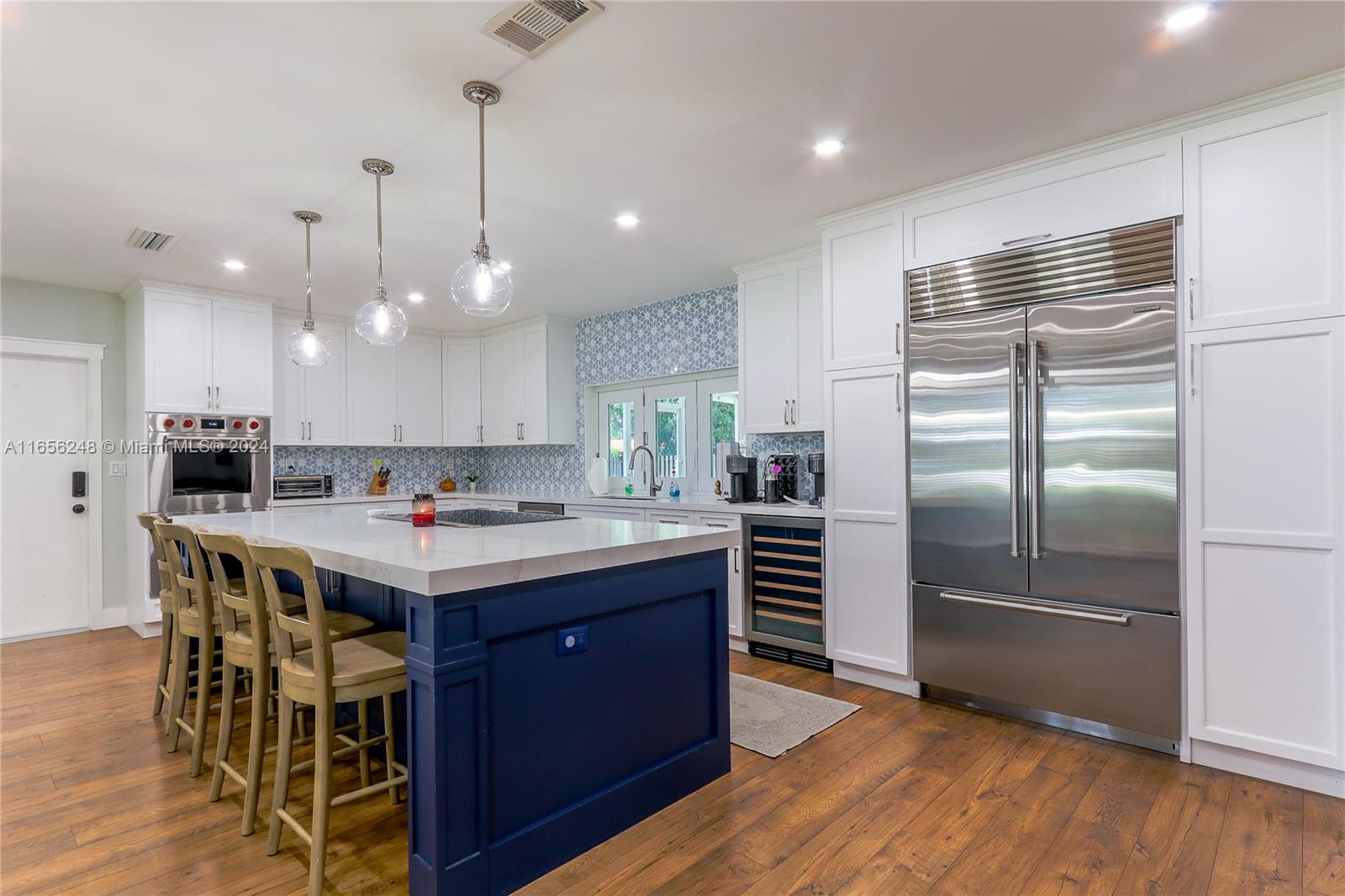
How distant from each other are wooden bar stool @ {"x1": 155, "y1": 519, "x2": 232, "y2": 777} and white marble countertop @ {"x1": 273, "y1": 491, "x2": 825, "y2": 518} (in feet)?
8.37

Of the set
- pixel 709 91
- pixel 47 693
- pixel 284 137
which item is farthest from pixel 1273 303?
pixel 47 693

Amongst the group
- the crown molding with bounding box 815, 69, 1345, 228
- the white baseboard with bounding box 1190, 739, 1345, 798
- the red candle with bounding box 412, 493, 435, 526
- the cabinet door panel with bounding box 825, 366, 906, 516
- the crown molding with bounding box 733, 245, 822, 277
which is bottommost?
the white baseboard with bounding box 1190, 739, 1345, 798

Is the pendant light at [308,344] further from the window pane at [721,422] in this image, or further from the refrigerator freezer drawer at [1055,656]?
the refrigerator freezer drawer at [1055,656]

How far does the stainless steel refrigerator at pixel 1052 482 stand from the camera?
2.76m

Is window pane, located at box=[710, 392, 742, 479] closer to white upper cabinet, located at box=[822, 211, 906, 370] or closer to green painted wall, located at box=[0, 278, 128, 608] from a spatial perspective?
white upper cabinet, located at box=[822, 211, 906, 370]

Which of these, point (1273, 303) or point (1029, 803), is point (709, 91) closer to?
point (1273, 303)

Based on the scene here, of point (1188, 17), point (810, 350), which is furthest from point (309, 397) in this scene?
point (1188, 17)

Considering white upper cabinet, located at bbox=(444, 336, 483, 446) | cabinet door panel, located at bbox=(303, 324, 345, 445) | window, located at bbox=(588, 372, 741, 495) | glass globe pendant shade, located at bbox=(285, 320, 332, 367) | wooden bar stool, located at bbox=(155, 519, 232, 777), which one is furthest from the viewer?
Result: white upper cabinet, located at bbox=(444, 336, 483, 446)

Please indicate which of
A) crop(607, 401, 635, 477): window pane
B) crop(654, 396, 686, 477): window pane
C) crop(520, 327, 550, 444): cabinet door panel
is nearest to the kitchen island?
crop(654, 396, 686, 477): window pane

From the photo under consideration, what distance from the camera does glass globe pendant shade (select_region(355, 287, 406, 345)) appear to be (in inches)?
119

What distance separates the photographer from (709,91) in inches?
97.0

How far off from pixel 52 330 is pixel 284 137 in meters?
3.67

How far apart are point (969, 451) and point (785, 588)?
1.38 meters

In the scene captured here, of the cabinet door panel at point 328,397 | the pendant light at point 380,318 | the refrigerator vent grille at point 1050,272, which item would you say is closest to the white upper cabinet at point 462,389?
the cabinet door panel at point 328,397
